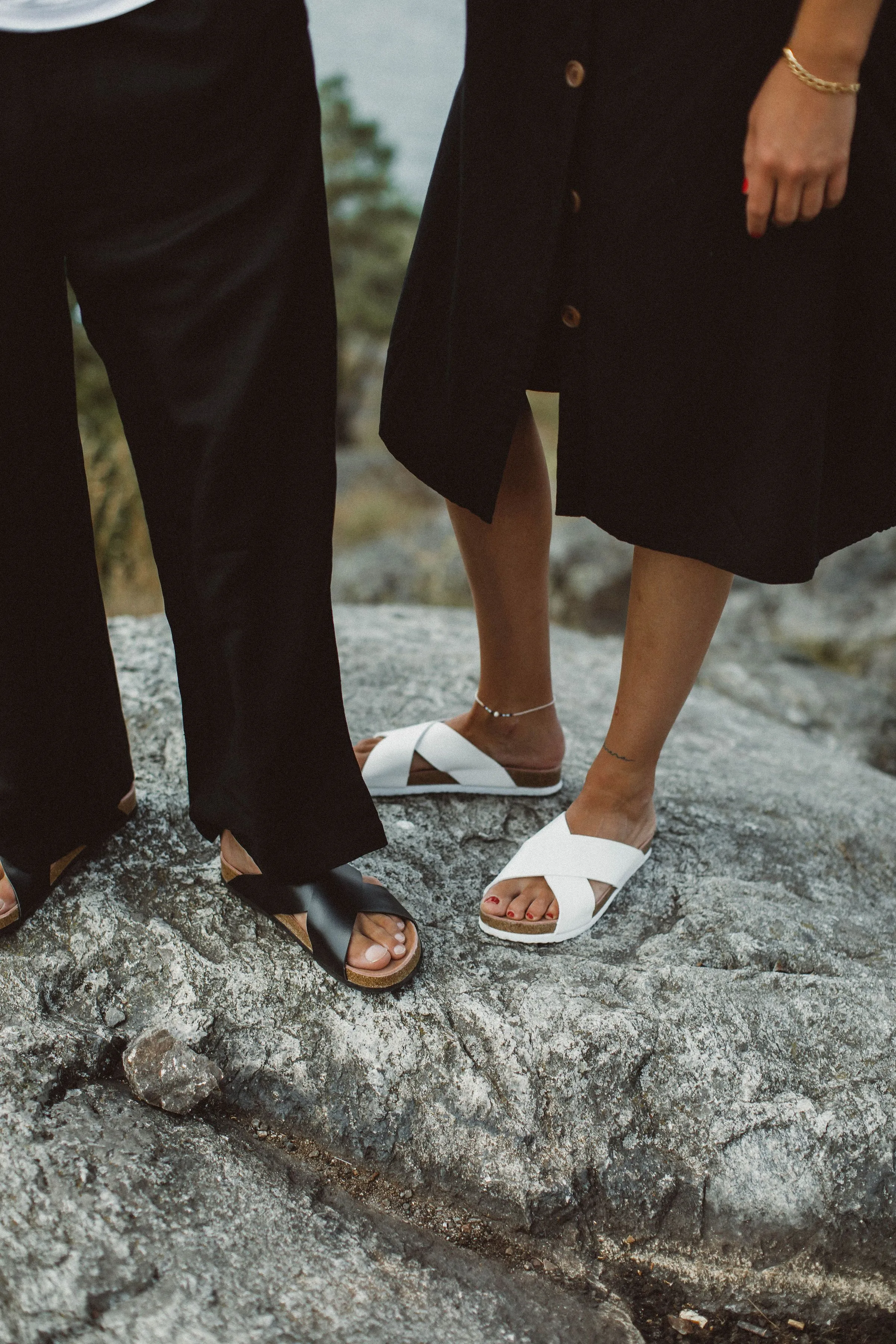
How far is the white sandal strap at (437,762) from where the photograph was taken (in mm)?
1896

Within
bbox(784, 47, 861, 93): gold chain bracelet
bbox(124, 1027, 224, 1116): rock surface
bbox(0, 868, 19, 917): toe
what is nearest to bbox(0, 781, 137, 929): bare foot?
bbox(0, 868, 19, 917): toe

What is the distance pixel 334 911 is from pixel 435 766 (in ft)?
1.68

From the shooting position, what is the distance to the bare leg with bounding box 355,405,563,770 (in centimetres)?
168

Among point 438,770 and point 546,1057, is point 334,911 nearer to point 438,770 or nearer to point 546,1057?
point 546,1057

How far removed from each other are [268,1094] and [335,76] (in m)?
11.9

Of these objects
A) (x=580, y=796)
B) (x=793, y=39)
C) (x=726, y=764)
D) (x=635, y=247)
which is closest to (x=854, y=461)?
(x=635, y=247)

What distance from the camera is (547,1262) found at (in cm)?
124

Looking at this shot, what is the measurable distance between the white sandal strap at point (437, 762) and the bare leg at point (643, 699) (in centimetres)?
26

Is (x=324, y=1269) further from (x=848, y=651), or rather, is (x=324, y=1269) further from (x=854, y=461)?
(x=848, y=651)

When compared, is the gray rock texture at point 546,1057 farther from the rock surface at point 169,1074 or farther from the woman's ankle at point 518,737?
the woman's ankle at point 518,737

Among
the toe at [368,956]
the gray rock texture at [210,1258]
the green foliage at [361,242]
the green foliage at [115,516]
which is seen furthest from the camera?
the green foliage at [361,242]

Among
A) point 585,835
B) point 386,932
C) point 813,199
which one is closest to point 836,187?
point 813,199

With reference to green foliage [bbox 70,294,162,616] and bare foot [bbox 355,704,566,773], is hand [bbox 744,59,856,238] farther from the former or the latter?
green foliage [bbox 70,294,162,616]

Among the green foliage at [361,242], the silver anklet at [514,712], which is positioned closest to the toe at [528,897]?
the silver anklet at [514,712]
